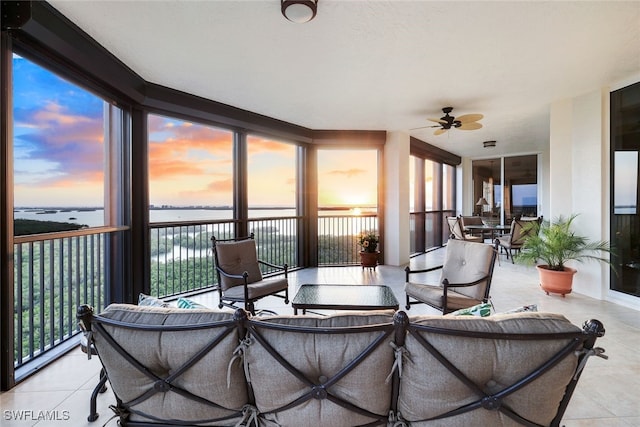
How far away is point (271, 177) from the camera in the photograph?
5398mm

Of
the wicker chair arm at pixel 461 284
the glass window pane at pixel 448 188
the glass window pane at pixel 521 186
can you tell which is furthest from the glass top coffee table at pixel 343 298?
the glass window pane at pixel 521 186

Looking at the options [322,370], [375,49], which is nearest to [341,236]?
[375,49]

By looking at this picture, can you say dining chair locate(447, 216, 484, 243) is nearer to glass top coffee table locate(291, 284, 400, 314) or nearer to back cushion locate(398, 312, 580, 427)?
glass top coffee table locate(291, 284, 400, 314)

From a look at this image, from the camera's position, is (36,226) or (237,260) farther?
(237,260)

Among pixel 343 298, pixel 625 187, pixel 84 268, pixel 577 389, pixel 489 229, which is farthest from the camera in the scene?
pixel 489 229

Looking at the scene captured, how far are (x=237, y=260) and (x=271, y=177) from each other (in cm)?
235

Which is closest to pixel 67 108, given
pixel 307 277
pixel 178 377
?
pixel 178 377

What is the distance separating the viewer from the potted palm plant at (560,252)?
378 cm

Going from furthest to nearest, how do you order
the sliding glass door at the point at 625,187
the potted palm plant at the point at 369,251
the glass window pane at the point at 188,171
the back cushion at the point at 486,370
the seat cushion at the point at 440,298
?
the potted palm plant at the point at 369,251, the glass window pane at the point at 188,171, the sliding glass door at the point at 625,187, the seat cushion at the point at 440,298, the back cushion at the point at 486,370

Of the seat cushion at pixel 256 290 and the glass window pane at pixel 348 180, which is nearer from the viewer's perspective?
the seat cushion at pixel 256 290

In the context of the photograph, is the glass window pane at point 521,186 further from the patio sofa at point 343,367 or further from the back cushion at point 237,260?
the patio sofa at point 343,367

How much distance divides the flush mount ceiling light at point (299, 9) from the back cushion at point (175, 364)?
2.01 meters

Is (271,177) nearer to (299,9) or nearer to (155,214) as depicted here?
(155,214)

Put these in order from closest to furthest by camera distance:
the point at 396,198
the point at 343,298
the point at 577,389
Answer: the point at 577,389 < the point at 343,298 < the point at 396,198
